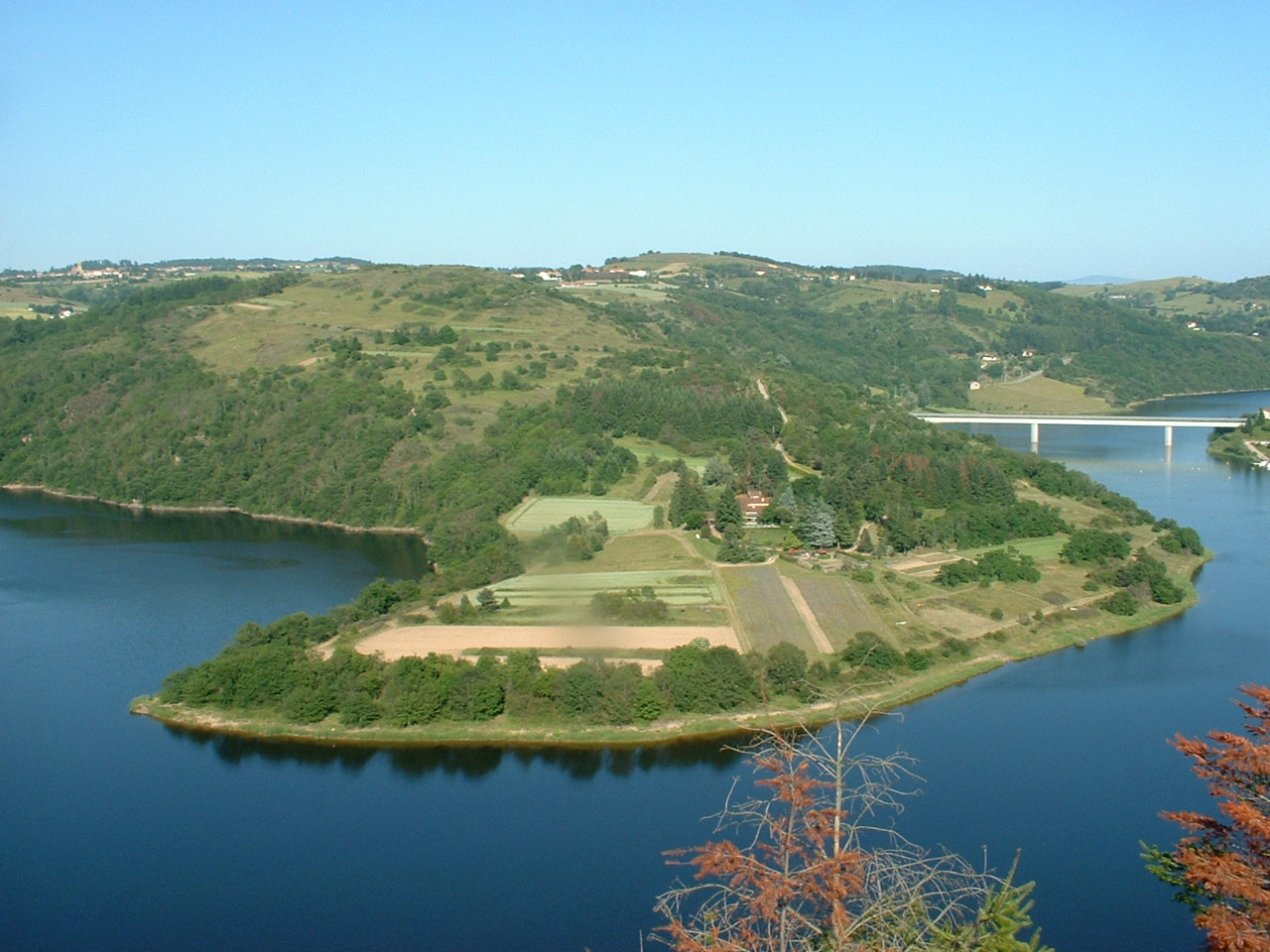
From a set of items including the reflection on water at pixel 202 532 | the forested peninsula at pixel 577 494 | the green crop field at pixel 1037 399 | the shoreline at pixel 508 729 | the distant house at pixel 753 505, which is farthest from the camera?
the green crop field at pixel 1037 399

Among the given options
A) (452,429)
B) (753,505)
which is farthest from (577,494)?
(452,429)

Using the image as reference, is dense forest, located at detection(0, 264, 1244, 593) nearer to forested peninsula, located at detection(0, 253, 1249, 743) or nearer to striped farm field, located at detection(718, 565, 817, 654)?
forested peninsula, located at detection(0, 253, 1249, 743)

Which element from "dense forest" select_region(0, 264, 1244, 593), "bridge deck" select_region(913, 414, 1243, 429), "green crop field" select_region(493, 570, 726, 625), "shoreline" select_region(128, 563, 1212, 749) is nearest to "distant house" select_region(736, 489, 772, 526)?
"dense forest" select_region(0, 264, 1244, 593)

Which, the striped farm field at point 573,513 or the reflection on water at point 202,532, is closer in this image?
the striped farm field at point 573,513

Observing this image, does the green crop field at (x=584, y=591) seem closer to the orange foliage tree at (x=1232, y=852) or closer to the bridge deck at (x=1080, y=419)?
the orange foliage tree at (x=1232, y=852)

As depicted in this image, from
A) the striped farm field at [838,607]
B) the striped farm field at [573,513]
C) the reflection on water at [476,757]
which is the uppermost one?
the striped farm field at [573,513]

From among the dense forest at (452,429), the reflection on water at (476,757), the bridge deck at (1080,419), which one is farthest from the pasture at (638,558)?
the bridge deck at (1080,419)

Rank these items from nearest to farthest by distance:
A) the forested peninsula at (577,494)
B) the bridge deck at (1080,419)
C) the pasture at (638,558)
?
1. the forested peninsula at (577,494)
2. the pasture at (638,558)
3. the bridge deck at (1080,419)
